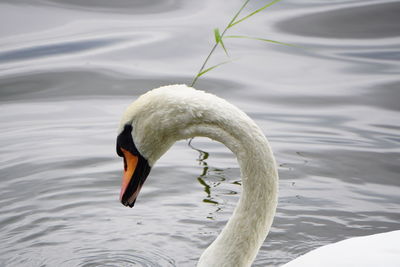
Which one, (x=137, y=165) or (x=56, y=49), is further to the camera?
(x=56, y=49)

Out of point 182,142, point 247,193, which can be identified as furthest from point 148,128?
point 182,142

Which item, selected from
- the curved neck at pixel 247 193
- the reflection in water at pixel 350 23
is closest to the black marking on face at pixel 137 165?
the curved neck at pixel 247 193

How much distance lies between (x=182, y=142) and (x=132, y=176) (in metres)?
2.90

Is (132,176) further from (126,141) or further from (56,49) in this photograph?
(56,49)

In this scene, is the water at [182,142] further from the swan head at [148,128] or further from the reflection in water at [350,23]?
the swan head at [148,128]

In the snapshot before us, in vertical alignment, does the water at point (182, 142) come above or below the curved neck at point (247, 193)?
below

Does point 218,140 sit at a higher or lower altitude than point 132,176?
higher

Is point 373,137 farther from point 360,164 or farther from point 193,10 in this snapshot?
point 193,10

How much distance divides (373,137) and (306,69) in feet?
6.94

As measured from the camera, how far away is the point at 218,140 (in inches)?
149

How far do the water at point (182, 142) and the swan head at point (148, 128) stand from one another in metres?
0.84

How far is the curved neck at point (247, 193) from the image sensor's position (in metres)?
3.71

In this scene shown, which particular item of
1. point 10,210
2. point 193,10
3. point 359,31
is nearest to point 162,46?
point 193,10

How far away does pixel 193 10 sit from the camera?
10.5m
